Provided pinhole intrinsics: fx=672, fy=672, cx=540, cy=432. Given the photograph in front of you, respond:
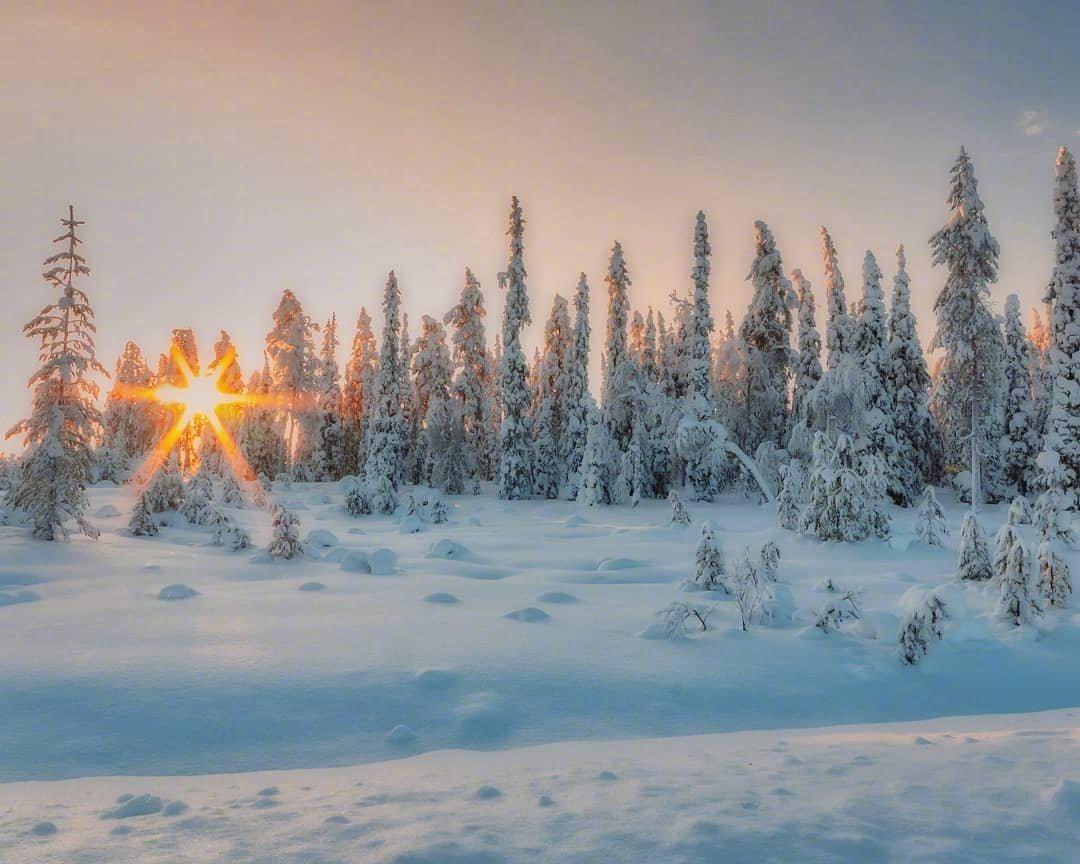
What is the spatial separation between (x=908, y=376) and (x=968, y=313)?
7576 millimetres

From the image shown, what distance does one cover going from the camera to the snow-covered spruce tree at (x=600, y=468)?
2880 cm

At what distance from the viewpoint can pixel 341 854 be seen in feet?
9.89

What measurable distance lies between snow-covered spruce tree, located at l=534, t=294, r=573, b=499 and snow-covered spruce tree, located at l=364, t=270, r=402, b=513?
707 centimetres

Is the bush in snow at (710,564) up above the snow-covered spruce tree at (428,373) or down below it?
below

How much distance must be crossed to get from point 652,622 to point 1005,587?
15.4 ft

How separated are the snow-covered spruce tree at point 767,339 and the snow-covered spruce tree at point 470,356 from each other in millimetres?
13913

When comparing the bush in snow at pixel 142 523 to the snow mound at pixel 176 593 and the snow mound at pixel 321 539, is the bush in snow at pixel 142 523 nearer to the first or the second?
the snow mound at pixel 321 539

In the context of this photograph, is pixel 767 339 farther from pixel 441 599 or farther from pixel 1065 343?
pixel 441 599

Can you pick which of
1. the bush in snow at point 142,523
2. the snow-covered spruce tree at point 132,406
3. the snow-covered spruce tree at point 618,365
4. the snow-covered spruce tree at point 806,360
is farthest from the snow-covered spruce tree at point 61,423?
the snow-covered spruce tree at point 132,406

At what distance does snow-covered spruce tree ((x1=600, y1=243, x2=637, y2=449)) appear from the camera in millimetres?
30172

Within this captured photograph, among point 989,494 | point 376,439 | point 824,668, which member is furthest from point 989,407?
point 376,439

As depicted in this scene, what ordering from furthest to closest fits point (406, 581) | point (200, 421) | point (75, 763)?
point (200, 421) → point (406, 581) → point (75, 763)

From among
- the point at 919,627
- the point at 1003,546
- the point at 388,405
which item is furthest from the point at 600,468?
the point at 919,627

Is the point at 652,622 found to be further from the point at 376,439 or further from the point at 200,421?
the point at 200,421
